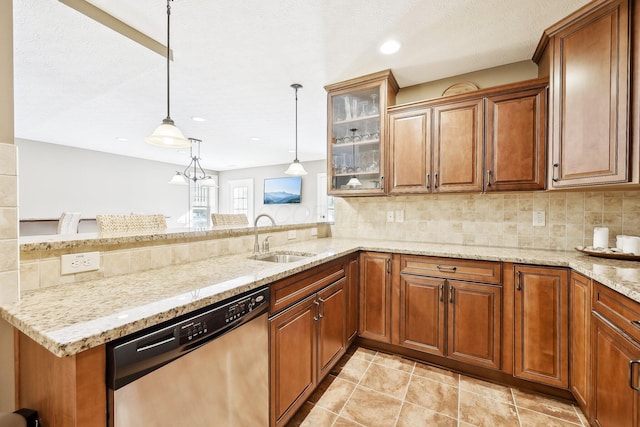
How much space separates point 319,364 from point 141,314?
121cm

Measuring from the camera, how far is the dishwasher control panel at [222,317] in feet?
→ 2.97

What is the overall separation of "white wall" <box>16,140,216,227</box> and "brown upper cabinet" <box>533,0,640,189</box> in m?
6.38

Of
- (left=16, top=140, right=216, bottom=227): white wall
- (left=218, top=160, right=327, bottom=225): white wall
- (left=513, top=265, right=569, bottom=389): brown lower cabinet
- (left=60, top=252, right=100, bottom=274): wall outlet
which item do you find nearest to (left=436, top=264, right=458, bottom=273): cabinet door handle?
(left=513, top=265, right=569, bottom=389): brown lower cabinet

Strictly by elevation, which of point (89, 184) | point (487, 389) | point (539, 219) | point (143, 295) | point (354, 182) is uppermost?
point (89, 184)

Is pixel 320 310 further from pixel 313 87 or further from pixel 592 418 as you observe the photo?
pixel 313 87

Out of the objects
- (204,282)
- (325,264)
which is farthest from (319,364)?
(204,282)

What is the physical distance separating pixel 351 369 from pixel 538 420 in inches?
43.6

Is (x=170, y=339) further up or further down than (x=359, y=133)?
further down

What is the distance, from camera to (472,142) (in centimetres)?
216

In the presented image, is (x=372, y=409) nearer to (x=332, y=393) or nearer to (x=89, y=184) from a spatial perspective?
(x=332, y=393)

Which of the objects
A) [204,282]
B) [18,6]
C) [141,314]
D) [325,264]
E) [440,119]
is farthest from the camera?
[440,119]

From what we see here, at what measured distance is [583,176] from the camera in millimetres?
1674

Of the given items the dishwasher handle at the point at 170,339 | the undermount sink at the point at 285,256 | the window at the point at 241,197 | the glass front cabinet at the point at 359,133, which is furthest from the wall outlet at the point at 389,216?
the window at the point at 241,197

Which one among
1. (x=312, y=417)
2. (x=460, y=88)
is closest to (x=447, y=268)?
(x=312, y=417)
